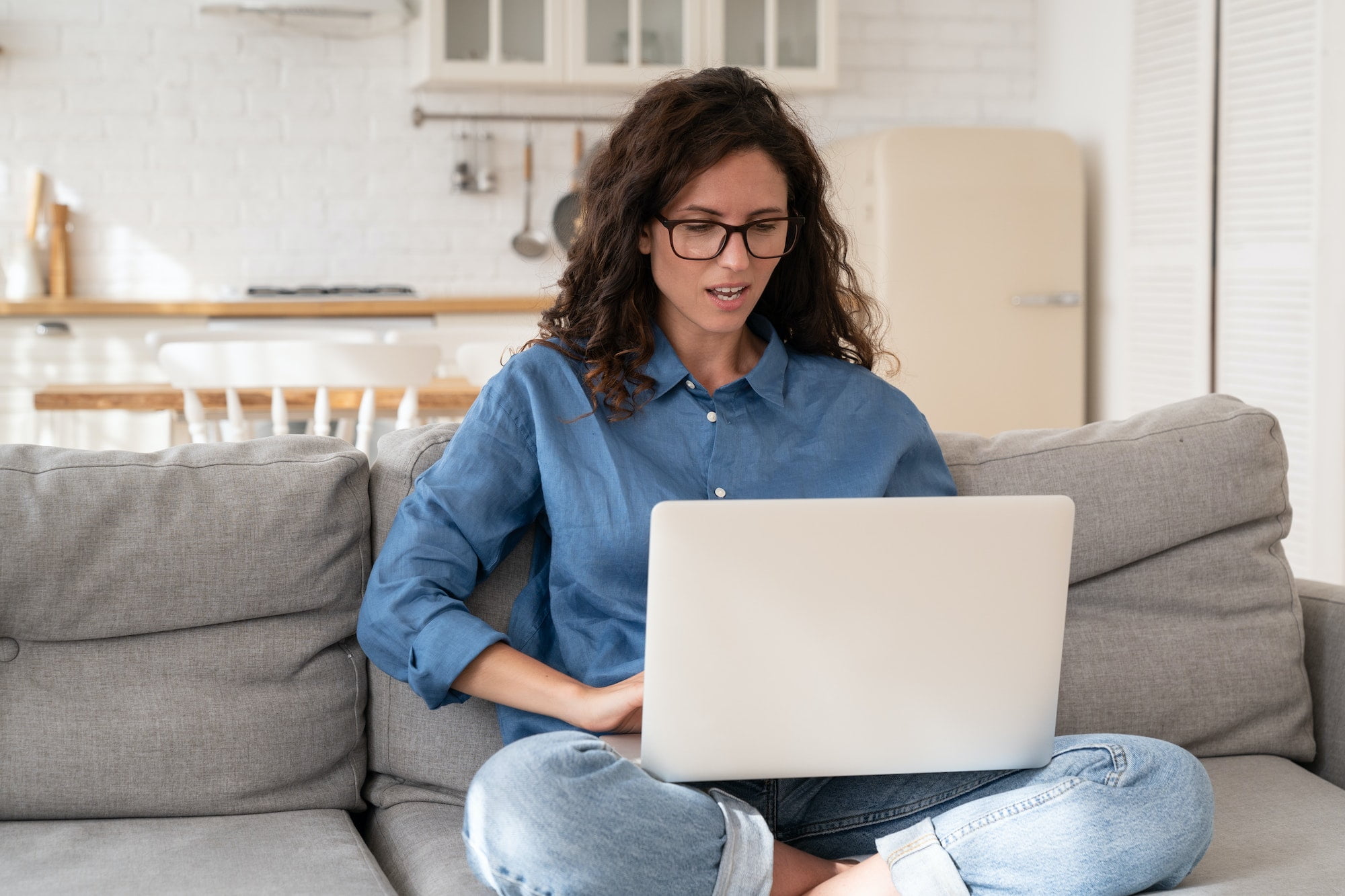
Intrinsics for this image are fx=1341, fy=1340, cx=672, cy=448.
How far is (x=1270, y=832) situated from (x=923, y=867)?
44cm

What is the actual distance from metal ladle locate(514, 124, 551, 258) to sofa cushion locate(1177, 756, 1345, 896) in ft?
11.7

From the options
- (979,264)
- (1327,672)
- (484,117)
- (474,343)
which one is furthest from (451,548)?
(484,117)

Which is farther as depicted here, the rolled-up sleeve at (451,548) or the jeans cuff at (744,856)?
the rolled-up sleeve at (451,548)

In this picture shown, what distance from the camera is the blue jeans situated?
44.7 inches

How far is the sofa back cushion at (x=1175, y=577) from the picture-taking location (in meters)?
1.62

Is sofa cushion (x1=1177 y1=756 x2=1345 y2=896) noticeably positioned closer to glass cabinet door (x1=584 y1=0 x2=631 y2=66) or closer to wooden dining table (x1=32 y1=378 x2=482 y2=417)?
wooden dining table (x1=32 y1=378 x2=482 y2=417)

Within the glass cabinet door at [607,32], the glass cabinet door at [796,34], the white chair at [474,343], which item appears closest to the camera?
the white chair at [474,343]

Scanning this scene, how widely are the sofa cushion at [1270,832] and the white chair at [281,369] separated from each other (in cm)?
155

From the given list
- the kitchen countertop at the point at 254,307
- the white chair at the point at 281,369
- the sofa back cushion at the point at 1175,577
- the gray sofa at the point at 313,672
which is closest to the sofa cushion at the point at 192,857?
the gray sofa at the point at 313,672

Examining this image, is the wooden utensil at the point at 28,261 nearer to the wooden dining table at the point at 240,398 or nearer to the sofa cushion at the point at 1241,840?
the wooden dining table at the point at 240,398

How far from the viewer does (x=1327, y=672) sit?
5.57ft

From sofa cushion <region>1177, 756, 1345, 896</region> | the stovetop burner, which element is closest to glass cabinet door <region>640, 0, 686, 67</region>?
the stovetop burner

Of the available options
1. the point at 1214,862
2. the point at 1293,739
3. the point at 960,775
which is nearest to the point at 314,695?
the point at 960,775

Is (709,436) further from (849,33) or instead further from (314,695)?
(849,33)
